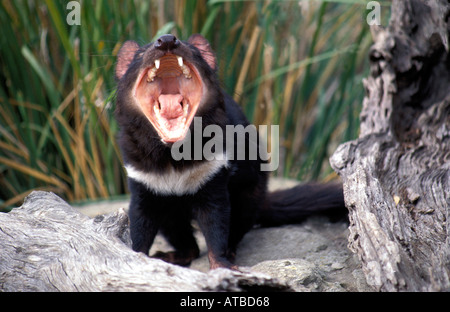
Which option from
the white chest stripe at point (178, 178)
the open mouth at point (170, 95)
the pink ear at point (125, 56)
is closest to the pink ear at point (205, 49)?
the open mouth at point (170, 95)

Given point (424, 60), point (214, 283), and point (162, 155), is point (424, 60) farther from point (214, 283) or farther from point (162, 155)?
point (214, 283)

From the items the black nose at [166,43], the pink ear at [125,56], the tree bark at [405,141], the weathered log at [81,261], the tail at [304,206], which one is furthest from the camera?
the tail at [304,206]

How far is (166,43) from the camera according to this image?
2275 mm

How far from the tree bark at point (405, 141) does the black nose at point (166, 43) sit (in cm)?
84

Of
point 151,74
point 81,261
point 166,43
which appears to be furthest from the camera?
point 151,74

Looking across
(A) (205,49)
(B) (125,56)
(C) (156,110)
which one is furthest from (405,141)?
(B) (125,56)

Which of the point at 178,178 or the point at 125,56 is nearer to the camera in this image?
the point at 178,178

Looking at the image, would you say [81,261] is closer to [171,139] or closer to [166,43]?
[171,139]

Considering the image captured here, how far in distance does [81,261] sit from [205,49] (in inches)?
49.2

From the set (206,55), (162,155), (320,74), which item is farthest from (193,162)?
(320,74)

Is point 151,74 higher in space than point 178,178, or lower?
higher

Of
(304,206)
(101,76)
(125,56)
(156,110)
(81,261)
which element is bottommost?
(304,206)

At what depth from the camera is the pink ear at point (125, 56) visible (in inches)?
104

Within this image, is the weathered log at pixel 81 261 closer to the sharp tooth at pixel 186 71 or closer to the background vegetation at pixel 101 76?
the sharp tooth at pixel 186 71
